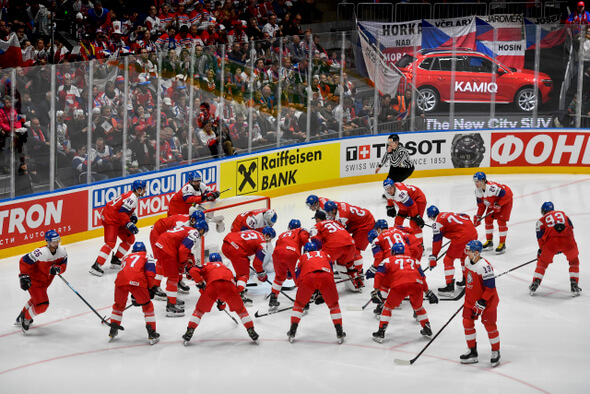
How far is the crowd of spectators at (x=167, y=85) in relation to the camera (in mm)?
14438

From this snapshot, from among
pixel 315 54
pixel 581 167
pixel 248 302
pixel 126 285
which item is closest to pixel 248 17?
pixel 315 54

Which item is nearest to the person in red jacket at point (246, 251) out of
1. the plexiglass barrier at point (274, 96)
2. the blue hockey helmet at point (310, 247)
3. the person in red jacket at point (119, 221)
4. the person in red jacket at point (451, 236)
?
the blue hockey helmet at point (310, 247)

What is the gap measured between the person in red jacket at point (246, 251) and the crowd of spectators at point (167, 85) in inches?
160

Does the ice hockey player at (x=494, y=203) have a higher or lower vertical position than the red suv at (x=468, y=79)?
lower

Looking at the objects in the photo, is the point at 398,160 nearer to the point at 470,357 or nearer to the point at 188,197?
the point at 188,197

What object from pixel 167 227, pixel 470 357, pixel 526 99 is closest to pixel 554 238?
pixel 470 357

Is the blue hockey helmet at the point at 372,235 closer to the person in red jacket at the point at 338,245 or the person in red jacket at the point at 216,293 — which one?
the person in red jacket at the point at 338,245

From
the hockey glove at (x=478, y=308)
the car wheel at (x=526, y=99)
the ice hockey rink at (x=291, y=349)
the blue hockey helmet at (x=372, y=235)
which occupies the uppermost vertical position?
the car wheel at (x=526, y=99)

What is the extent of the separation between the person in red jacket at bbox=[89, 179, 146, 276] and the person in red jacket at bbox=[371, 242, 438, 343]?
411cm

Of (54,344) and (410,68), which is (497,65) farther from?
(54,344)

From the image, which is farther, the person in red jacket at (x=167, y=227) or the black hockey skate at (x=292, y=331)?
the person in red jacket at (x=167, y=227)

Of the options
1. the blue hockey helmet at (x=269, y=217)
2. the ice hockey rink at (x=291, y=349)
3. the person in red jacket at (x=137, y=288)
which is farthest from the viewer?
the blue hockey helmet at (x=269, y=217)

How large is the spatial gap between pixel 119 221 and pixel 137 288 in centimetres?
303

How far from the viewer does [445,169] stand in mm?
19797
